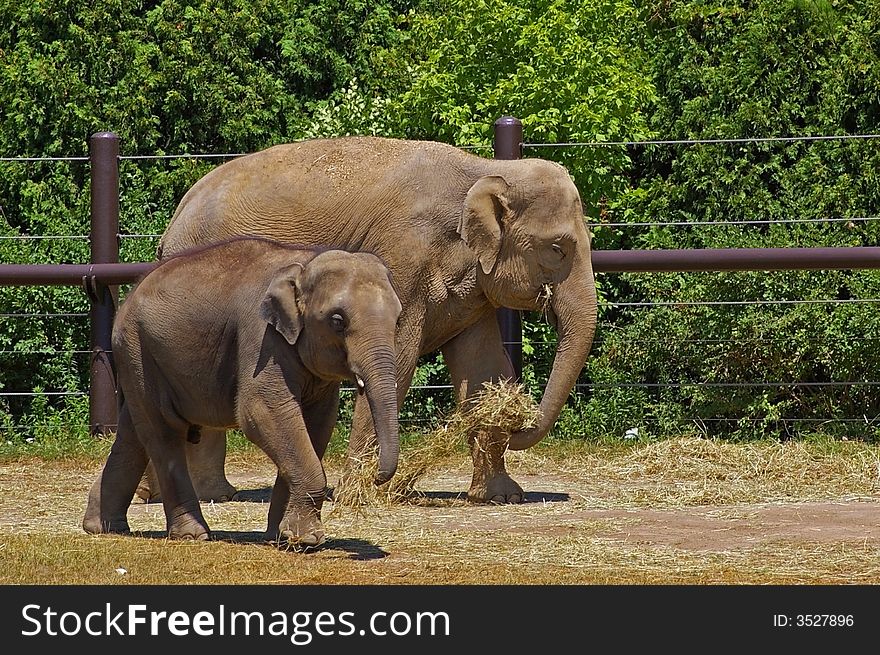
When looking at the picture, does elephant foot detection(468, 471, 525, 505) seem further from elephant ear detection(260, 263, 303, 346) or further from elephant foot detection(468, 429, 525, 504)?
elephant ear detection(260, 263, 303, 346)

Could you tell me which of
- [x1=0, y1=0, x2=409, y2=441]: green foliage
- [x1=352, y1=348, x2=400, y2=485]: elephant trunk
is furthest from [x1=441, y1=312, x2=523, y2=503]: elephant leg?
[x1=0, y1=0, x2=409, y2=441]: green foliage

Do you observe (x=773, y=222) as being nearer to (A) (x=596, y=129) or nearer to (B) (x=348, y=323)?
(A) (x=596, y=129)

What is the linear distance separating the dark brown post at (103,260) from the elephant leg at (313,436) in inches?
161

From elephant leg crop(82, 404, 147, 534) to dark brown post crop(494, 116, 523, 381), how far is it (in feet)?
12.7

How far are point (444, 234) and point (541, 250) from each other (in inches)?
21.2

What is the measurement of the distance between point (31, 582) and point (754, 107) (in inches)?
332

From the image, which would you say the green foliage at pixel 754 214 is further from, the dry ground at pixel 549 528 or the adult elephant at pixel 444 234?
the adult elephant at pixel 444 234

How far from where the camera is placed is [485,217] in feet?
30.9

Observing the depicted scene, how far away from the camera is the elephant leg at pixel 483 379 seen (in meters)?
9.55

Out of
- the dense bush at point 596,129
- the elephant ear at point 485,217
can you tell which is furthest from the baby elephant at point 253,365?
the dense bush at point 596,129

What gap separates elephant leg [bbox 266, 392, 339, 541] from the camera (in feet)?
25.5

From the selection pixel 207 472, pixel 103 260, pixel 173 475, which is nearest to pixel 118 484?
pixel 173 475

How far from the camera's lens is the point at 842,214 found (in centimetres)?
1294

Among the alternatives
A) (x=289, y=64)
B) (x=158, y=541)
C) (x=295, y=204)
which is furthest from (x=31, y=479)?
(x=289, y=64)
